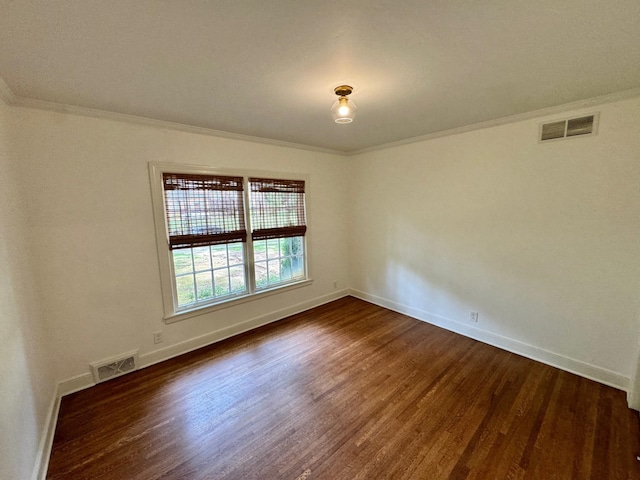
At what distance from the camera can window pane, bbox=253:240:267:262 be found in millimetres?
3361

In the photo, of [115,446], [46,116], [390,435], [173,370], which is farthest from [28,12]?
[390,435]

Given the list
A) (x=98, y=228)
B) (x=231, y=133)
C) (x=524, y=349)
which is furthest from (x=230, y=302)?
(x=524, y=349)

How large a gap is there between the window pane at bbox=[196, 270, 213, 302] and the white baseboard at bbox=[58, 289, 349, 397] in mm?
435

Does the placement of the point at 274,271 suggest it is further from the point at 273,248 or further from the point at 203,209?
the point at 203,209

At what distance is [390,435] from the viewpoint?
1.78 metres

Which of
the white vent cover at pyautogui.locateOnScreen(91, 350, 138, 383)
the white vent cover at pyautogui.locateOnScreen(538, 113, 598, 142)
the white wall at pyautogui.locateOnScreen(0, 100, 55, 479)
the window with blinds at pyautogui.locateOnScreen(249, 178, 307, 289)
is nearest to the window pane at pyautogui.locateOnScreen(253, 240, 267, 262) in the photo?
the window with blinds at pyautogui.locateOnScreen(249, 178, 307, 289)

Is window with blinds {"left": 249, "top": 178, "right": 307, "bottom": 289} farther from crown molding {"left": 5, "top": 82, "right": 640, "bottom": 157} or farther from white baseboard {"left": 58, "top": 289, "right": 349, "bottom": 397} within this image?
crown molding {"left": 5, "top": 82, "right": 640, "bottom": 157}

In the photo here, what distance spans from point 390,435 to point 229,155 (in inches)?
120

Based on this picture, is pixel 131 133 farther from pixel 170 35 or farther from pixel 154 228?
pixel 170 35

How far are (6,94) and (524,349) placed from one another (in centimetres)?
482

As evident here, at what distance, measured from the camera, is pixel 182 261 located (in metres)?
→ 2.80

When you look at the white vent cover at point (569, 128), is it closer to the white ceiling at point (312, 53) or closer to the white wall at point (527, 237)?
the white wall at point (527, 237)

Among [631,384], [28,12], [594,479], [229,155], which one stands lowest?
[594,479]

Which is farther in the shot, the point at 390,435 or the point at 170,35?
the point at 390,435
